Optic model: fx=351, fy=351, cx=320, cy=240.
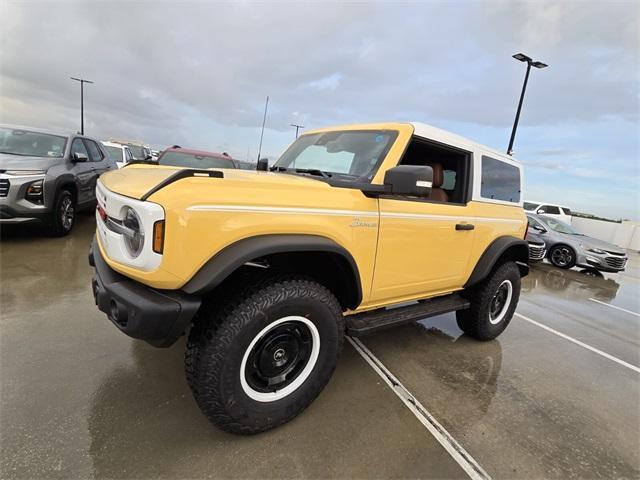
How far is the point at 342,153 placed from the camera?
113 inches

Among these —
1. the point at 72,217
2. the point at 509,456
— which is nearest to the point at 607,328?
the point at 509,456

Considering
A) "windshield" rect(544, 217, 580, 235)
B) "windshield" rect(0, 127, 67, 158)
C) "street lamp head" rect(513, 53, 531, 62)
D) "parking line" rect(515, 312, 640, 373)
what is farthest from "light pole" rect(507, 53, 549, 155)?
"windshield" rect(0, 127, 67, 158)

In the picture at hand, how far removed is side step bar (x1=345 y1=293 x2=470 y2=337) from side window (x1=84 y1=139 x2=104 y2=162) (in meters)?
6.94

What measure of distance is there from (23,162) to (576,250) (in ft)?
41.0

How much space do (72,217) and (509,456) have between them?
699cm

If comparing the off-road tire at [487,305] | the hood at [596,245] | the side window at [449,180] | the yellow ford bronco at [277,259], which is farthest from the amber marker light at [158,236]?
the hood at [596,245]

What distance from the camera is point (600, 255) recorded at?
9.54 metres

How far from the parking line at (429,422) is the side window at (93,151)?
6.91 m

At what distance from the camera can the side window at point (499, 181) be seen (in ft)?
11.4

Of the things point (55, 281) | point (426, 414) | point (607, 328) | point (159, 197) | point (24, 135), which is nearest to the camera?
point (159, 197)

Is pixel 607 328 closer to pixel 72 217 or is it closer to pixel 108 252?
pixel 108 252

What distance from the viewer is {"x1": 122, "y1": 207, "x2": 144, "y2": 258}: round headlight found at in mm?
1760

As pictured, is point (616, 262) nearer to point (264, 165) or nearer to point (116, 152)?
point (264, 165)

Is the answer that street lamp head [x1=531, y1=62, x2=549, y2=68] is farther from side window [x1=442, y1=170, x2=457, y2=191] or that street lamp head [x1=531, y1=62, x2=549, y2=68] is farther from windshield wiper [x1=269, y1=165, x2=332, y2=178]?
windshield wiper [x1=269, y1=165, x2=332, y2=178]
